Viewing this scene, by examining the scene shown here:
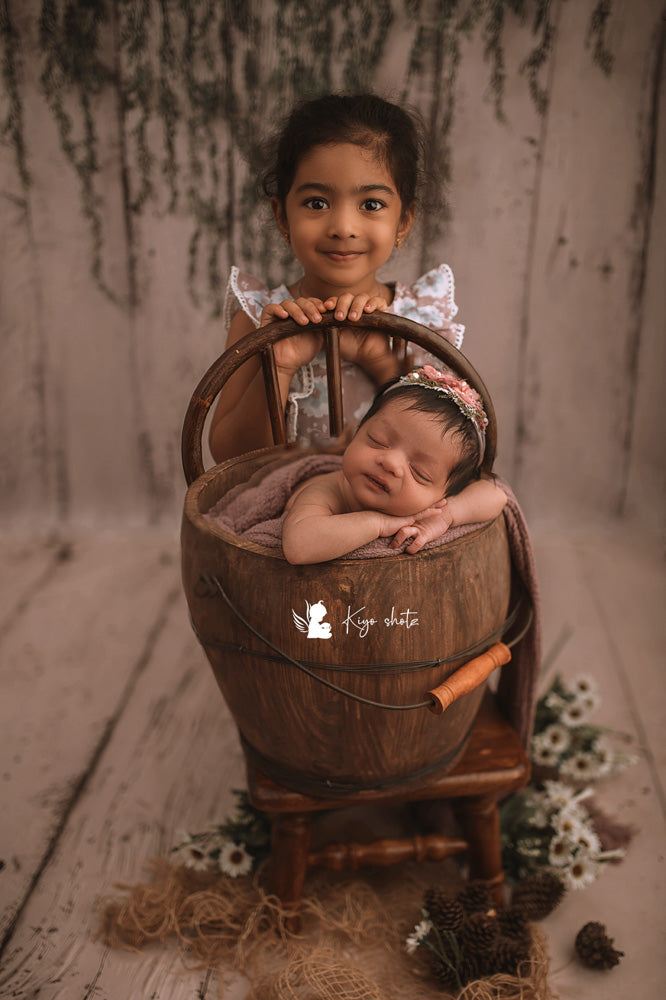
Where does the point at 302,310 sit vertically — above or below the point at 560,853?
above

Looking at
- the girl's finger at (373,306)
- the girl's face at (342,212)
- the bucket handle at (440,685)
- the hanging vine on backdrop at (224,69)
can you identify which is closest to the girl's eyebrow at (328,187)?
the girl's face at (342,212)

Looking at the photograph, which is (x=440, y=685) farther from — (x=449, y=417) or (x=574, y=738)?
(x=574, y=738)

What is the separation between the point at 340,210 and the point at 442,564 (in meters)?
Result: 0.60

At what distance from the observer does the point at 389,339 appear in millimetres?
1469

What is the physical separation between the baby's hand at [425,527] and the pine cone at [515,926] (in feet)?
2.02

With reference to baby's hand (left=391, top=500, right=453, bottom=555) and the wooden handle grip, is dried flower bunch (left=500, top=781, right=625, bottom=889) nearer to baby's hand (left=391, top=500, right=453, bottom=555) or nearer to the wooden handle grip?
the wooden handle grip

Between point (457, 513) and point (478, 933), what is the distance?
611 millimetres

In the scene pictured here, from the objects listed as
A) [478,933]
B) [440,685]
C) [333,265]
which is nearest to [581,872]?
[478,933]

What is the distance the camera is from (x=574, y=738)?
1730 millimetres

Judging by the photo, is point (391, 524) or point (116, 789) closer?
point (391, 524)

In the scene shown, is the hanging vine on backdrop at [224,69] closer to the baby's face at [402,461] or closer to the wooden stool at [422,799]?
the baby's face at [402,461]

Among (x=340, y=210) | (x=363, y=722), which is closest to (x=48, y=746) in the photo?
(x=363, y=722)

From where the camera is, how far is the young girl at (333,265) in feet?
4.38

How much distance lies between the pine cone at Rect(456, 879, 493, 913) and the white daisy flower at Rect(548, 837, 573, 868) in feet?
0.57
